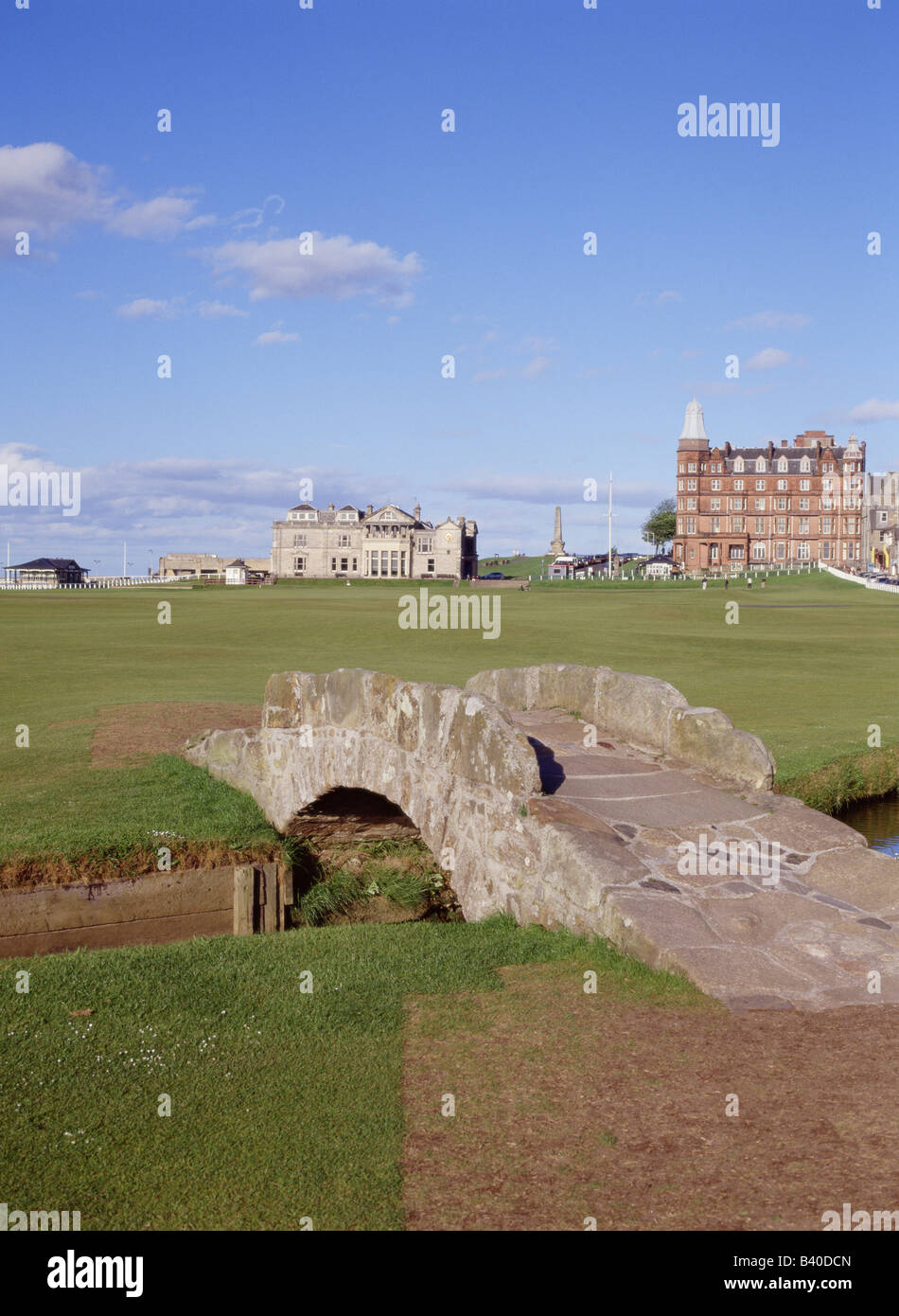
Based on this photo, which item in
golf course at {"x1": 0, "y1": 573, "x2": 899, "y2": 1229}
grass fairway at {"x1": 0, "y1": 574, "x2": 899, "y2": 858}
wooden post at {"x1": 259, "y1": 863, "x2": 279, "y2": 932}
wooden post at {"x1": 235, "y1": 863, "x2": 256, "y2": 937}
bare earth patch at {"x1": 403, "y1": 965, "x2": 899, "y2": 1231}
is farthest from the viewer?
grass fairway at {"x1": 0, "y1": 574, "x2": 899, "y2": 858}

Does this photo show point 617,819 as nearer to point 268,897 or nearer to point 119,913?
point 268,897

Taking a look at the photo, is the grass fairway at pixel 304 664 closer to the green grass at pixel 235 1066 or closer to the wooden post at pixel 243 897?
the wooden post at pixel 243 897

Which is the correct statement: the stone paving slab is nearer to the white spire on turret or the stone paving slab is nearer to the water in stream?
the water in stream

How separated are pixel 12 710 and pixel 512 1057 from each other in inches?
830

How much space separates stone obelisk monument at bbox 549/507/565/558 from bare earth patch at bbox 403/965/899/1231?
170556 mm

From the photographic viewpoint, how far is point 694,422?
153000 mm

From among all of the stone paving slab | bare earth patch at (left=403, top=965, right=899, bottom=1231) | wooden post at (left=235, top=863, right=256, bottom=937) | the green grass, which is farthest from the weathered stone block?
wooden post at (left=235, top=863, right=256, bottom=937)

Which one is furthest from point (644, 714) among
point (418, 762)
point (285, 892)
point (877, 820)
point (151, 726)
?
point (151, 726)

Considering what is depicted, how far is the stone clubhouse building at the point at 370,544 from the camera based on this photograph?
149 meters

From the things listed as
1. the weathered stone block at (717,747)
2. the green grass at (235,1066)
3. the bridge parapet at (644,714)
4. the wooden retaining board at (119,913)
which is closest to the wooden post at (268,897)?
the wooden retaining board at (119,913)

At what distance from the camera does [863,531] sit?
14838 centimetres

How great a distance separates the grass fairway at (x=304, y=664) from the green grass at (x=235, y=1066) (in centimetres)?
461

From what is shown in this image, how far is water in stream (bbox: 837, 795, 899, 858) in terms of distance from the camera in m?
16.6
